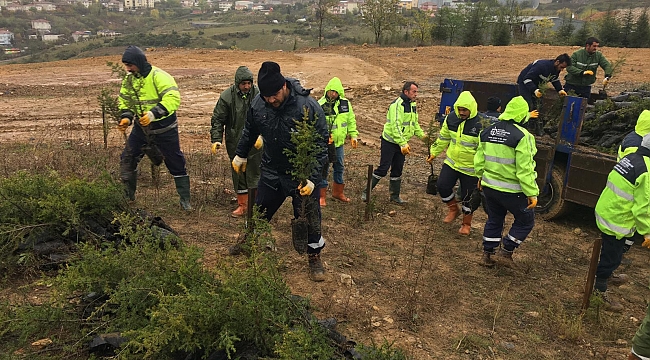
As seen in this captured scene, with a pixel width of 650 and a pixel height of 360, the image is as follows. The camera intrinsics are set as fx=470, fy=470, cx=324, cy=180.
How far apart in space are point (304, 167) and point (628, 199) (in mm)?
2765

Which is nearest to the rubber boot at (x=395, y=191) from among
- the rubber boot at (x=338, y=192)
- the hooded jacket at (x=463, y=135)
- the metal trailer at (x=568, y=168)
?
the rubber boot at (x=338, y=192)

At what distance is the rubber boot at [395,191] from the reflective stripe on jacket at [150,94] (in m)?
3.26

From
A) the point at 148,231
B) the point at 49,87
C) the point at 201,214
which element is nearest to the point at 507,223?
the point at 201,214

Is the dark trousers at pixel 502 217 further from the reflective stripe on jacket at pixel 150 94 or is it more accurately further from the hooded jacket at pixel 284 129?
the reflective stripe on jacket at pixel 150 94

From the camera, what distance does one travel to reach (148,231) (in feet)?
12.6

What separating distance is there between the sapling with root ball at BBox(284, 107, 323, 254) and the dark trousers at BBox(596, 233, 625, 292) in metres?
2.64

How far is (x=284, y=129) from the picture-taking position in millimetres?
4059

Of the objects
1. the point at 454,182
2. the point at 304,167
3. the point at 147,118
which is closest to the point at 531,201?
the point at 454,182

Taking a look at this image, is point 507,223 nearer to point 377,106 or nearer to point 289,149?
point 289,149

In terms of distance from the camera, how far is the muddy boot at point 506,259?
491cm

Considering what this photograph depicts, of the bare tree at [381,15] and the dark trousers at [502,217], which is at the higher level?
the bare tree at [381,15]

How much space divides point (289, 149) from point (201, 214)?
2279 mm

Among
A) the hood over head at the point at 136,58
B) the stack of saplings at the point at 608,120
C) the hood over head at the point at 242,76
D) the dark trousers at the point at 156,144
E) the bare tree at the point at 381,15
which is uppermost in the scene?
the bare tree at the point at 381,15

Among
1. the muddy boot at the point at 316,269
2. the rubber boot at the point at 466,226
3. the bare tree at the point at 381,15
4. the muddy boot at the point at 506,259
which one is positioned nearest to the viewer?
the muddy boot at the point at 316,269
